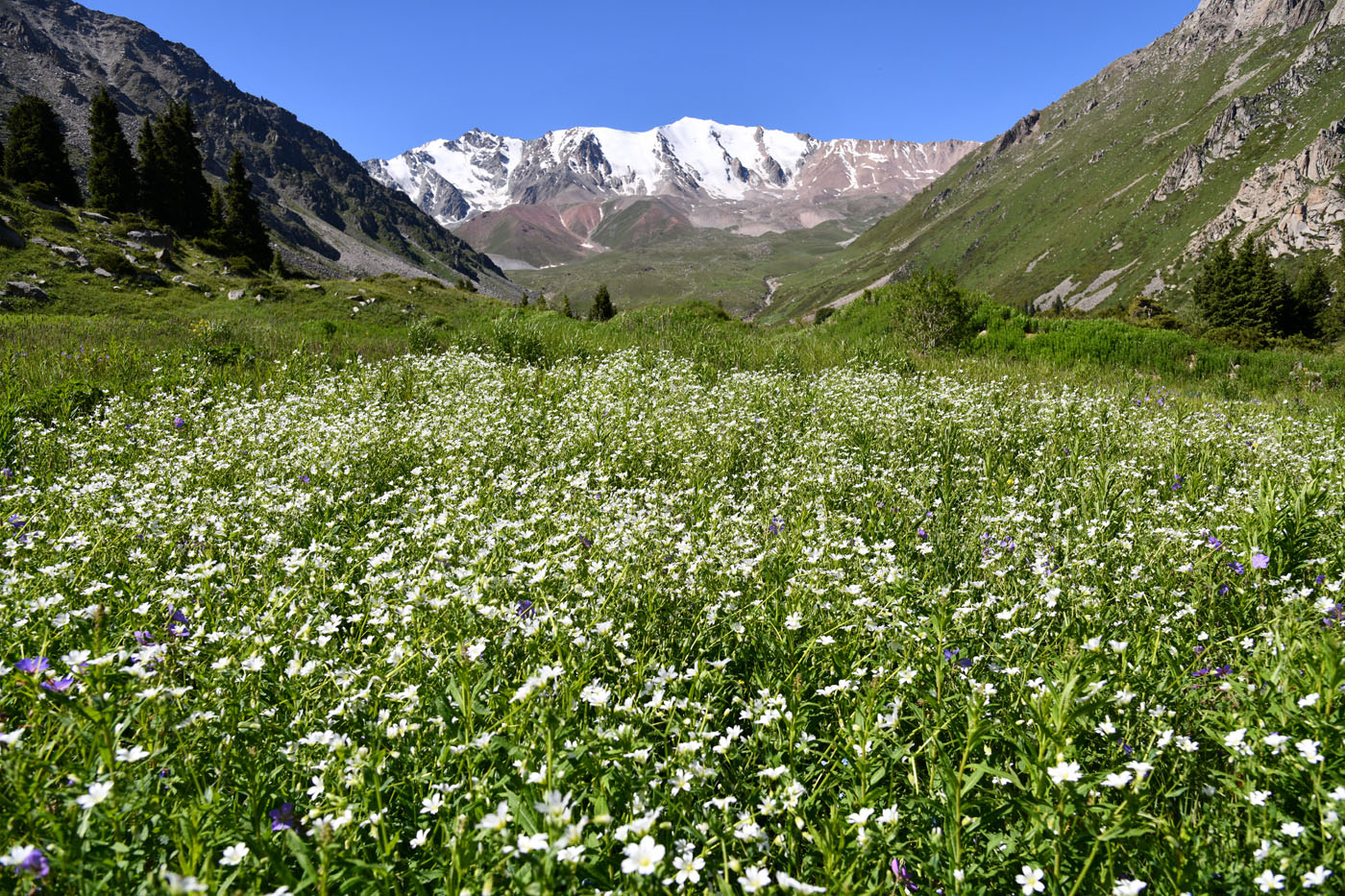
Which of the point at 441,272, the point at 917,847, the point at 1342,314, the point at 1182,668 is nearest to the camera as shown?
the point at 917,847

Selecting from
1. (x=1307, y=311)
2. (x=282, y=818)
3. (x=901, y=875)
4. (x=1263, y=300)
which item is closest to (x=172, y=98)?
(x=282, y=818)

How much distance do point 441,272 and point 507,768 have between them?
605 ft

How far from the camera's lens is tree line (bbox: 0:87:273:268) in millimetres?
43500

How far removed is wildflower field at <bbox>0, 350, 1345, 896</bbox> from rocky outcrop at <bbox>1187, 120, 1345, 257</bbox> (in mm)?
226081

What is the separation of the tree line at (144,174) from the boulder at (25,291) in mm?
18272

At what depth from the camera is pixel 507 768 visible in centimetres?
234

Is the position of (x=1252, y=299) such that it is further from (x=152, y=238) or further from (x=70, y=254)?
(x=70, y=254)

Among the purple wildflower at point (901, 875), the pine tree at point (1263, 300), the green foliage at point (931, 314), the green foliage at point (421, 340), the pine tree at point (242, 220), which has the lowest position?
the purple wildflower at point (901, 875)

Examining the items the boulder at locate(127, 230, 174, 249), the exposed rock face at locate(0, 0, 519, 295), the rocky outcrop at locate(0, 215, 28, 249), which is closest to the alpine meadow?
the rocky outcrop at locate(0, 215, 28, 249)

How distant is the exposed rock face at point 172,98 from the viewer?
340 feet

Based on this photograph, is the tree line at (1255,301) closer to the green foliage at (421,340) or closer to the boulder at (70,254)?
the green foliage at (421,340)

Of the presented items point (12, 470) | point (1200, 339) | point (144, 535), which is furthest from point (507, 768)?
point (1200, 339)

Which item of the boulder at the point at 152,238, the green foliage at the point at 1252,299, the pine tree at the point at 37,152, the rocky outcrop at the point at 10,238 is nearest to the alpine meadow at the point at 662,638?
the rocky outcrop at the point at 10,238

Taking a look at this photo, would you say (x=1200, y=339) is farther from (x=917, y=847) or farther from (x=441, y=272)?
(x=441, y=272)
